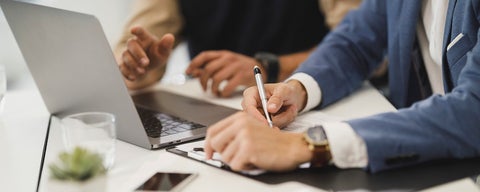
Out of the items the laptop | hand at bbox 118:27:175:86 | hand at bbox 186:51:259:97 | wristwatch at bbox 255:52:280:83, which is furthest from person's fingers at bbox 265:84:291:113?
wristwatch at bbox 255:52:280:83

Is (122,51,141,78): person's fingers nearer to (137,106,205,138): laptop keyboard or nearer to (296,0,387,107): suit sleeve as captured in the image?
(137,106,205,138): laptop keyboard

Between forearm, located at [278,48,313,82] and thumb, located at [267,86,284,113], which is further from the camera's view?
forearm, located at [278,48,313,82]

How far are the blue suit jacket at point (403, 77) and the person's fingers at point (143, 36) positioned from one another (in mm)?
354

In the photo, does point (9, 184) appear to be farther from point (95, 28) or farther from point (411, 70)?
point (411, 70)

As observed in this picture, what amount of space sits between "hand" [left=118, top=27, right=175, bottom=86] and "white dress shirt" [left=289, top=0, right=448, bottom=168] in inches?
13.0

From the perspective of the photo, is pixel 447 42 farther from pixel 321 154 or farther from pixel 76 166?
pixel 76 166

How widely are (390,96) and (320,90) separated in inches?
13.0

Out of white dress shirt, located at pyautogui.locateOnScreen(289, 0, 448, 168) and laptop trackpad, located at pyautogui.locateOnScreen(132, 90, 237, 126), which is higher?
white dress shirt, located at pyautogui.locateOnScreen(289, 0, 448, 168)

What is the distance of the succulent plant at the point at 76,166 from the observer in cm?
74

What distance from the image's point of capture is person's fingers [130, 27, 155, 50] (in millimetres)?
1370

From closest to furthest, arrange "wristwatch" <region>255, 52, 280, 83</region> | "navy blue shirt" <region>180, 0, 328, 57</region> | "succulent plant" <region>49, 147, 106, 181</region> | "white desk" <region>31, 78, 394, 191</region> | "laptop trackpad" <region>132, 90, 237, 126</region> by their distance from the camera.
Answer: "succulent plant" <region>49, 147, 106, 181</region>, "white desk" <region>31, 78, 394, 191</region>, "laptop trackpad" <region>132, 90, 237, 126</region>, "wristwatch" <region>255, 52, 280, 83</region>, "navy blue shirt" <region>180, 0, 328, 57</region>

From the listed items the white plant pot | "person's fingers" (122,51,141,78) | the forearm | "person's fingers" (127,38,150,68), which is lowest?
the forearm

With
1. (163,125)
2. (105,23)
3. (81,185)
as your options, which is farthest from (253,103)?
(105,23)

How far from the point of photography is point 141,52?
4.57ft
